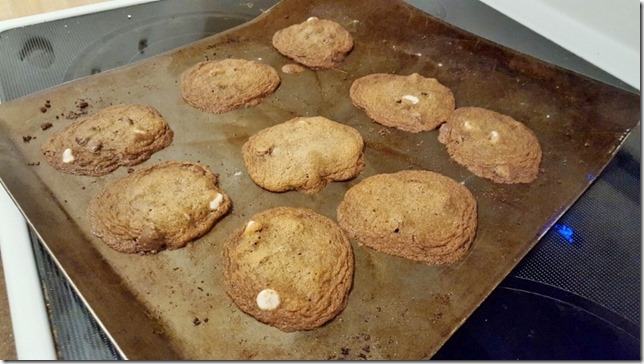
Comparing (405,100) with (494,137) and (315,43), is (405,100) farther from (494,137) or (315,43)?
(315,43)

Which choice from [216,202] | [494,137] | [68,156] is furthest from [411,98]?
[68,156]

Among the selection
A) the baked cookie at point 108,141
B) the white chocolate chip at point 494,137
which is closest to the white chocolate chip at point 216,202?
the baked cookie at point 108,141

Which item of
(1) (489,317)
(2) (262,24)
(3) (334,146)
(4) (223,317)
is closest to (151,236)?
(4) (223,317)

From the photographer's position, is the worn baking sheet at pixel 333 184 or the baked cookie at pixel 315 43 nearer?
the worn baking sheet at pixel 333 184

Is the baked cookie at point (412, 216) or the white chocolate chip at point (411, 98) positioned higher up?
the white chocolate chip at point (411, 98)

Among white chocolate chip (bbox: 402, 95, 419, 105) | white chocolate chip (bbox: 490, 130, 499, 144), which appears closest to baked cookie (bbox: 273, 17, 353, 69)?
white chocolate chip (bbox: 402, 95, 419, 105)

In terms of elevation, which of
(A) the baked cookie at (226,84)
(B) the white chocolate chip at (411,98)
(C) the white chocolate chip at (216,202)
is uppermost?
(B) the white chocolate chip at (411,98)

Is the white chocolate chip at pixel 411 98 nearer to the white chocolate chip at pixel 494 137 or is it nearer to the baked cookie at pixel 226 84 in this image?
the white chocolate chip at pixel 494 137
